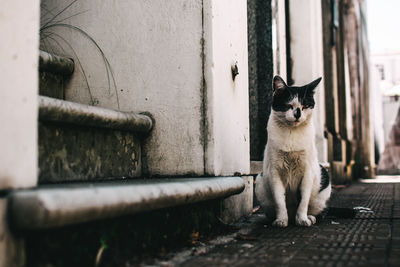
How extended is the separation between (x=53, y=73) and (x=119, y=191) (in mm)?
1548

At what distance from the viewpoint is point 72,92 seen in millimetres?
3199

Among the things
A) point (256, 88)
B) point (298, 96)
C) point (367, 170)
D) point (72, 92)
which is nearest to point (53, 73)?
point (72, 92)

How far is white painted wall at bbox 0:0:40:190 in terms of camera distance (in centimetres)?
154

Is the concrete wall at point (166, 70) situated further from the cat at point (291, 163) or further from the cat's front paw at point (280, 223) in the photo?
the cat's front paw at point (280, 223)

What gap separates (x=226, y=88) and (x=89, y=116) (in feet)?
3.82

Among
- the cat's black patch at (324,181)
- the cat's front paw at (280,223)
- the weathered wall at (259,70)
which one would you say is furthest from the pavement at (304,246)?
the weathered wall at (259,70)

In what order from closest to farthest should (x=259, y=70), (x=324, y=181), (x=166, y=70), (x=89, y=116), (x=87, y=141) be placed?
(x=89, y=116) < (x=87, y=141) < (x=166, y=70) < (x=324, y=181) < (x=259, y=70)

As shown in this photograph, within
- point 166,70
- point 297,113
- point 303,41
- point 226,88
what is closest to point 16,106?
point 166,70

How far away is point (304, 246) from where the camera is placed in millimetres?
2447

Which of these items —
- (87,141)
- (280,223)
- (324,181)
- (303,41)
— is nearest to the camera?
(87,141)

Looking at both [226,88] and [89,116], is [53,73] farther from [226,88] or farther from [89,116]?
[226,88]

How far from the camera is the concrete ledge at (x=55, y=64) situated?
113 inches

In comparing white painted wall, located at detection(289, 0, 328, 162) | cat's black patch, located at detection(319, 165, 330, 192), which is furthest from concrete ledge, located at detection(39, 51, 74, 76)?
white painted wall, located at detection(289, 0, 328, 162)

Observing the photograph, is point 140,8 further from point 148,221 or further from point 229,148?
point 148,221
